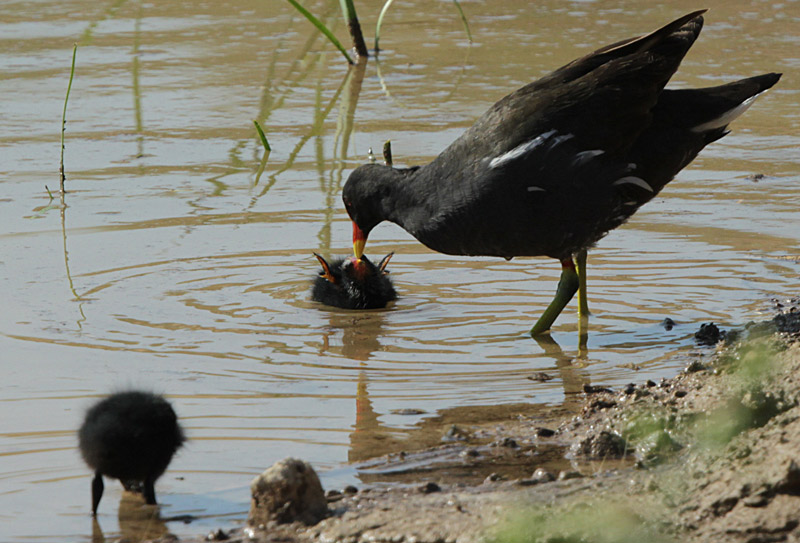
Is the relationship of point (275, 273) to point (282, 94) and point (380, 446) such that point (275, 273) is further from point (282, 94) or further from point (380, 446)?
point (282, 94)

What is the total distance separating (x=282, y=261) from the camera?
702cm

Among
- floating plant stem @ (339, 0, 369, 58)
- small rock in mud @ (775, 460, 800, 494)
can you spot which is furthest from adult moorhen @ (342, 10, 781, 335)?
floating plant stem @ (339, 0, 369, 58)

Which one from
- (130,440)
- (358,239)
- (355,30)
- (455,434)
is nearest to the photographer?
(130,440)

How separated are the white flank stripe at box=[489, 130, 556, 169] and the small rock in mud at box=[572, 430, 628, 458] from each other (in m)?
1.77

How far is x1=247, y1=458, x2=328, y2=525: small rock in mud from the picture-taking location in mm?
3516

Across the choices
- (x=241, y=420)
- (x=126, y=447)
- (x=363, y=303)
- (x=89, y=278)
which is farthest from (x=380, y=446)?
(x=89, y=278)

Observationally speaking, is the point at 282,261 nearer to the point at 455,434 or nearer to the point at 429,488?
the point at 455,434

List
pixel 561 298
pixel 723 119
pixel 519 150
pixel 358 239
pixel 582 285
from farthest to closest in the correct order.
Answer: pixel 358 239 → pixel 582 285 → pixel 723 119 → pixel 561 298 → pixel 519 150

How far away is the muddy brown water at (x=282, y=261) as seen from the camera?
4.68 meters

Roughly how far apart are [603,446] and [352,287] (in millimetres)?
2648

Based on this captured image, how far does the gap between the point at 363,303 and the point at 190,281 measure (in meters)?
0.97

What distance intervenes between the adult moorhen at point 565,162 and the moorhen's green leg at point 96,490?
7.67ft

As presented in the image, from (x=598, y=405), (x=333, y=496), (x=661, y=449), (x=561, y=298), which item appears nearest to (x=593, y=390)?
(x=598, y=405)

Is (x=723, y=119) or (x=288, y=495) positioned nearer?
(x=288, y=495)
